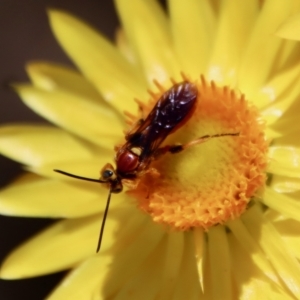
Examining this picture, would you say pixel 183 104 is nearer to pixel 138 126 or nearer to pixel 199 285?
pixel 138 126

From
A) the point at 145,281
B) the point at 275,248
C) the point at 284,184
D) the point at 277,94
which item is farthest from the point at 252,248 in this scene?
the point at 277,94

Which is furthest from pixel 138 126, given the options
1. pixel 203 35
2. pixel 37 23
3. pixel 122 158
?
pixel 37 23

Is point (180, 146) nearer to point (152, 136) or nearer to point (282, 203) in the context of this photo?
point (152, 136)

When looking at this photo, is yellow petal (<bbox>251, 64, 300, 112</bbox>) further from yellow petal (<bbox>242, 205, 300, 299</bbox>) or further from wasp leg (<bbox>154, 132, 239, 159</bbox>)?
yellow petal (<bbox>242, 205, 300, 299</bbox>)

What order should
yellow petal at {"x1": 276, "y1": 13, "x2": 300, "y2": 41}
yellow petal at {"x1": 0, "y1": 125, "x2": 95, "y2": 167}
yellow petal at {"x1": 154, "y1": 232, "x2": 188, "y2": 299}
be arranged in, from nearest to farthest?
yellow petal at {"x1": 276, "y1": 13, "x2": 300, "y2": 41} → yellow petal at {"x1": 154, "y1": 232, "x2": 188, "y2": 299} → yellow petal at {"x1": 0, "y1": 125, "x2": 95, "y2": 167}

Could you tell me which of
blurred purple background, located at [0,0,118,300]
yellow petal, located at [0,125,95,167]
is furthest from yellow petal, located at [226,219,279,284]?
blurred purple background, located at [0,0,118,300]

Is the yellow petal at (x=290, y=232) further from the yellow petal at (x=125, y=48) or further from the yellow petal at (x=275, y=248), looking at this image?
the yellow petal at (x=125, y=48)
